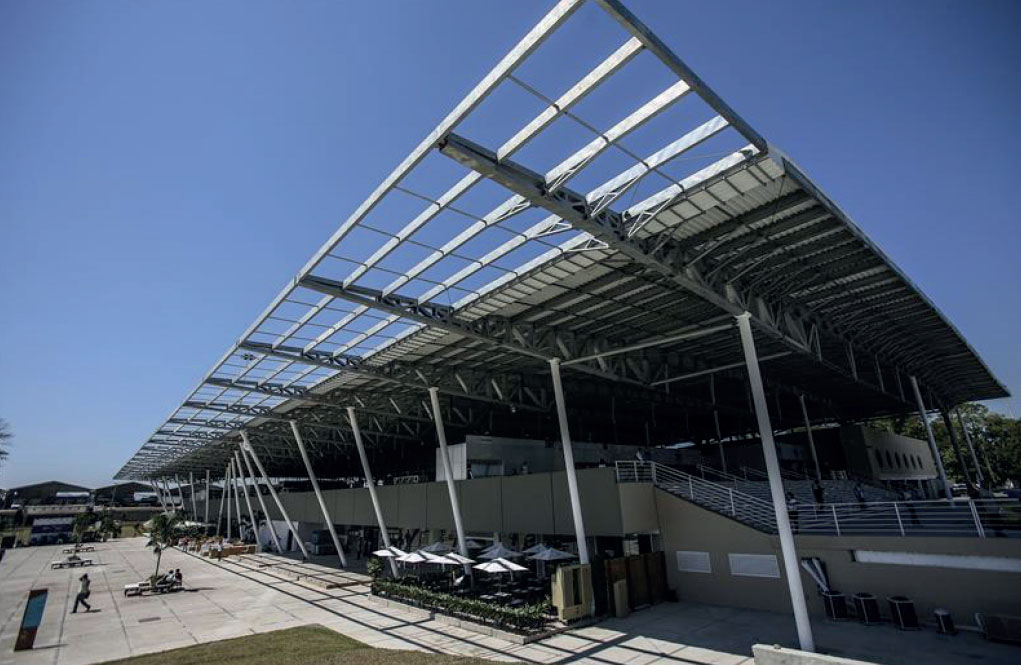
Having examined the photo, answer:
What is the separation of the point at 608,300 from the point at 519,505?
13.7m

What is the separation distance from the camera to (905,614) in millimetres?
17125

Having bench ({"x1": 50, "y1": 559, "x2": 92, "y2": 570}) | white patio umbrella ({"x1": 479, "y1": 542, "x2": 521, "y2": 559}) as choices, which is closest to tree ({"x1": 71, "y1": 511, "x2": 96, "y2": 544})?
bench ({"x1": 50, "y1": 559, "x2": 92, "y2": 570})

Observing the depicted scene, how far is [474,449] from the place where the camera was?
35.1 meters

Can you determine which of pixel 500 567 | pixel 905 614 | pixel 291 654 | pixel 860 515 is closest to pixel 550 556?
pixel 500 567

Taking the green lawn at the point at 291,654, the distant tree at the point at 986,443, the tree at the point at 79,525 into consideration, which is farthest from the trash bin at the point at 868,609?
the tree at the point at 79,525

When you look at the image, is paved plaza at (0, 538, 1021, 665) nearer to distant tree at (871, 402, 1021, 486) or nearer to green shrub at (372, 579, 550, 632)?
green shrub at (372, 579, 550, 632)

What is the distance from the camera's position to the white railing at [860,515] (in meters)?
18.1

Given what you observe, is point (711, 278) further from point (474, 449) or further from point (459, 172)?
point (474, 449)

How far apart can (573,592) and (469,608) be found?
4.59 meters

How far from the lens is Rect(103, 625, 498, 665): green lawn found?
16.1m

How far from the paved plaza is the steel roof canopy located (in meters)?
11.0

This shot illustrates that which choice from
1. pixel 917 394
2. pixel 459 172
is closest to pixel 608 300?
pixel 459 172

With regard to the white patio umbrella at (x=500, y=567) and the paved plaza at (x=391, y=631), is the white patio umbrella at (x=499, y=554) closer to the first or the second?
the white patio umbrella at (x=500, y=567)

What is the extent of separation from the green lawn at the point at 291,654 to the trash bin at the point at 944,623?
14881 mm
